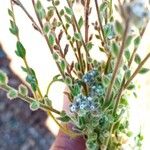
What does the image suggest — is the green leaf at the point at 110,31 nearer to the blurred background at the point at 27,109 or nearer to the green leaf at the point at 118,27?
the green leaf at the point at 118,27

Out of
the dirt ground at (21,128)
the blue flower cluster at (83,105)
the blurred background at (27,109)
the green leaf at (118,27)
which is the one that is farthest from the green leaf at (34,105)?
the dirt ground at (21,128)

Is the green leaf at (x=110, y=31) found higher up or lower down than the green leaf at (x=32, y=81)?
higher up

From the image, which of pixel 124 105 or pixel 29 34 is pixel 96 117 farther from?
pixel 29 34

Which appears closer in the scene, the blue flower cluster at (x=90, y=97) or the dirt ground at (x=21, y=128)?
the blue flower cluster at (x=90, y=97)

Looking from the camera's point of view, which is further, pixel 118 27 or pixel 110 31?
pixel 110 31

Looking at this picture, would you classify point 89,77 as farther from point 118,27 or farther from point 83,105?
A: point 118,27

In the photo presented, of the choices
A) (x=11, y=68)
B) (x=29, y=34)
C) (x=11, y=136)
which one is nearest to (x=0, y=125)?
(x=11, y=136)

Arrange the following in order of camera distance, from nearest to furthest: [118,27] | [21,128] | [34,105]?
[118,27] → [34,105] → [21,128]

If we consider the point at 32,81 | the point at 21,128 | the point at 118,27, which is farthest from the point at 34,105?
the point at 21,128

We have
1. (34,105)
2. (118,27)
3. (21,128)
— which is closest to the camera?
(118,27)
